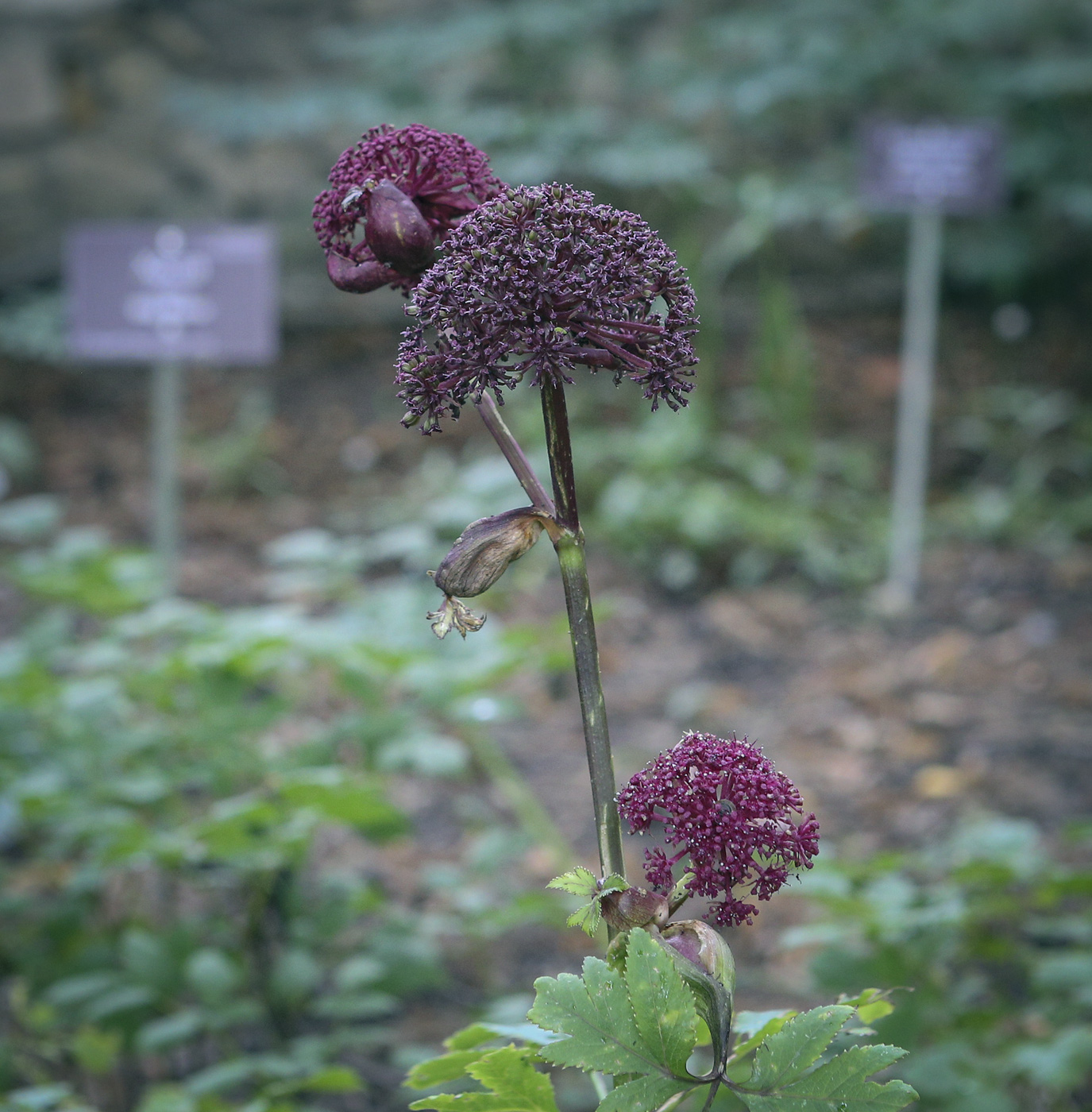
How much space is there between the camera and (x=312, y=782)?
1.76 metres

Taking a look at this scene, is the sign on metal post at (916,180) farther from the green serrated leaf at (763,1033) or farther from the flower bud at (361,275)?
the flower bud at (361,275)

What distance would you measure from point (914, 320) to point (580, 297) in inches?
184

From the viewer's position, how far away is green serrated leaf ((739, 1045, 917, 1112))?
71 centimetres

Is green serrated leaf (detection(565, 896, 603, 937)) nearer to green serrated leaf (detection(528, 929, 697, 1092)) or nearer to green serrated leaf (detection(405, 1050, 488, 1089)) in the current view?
green serrated leaf (detection(528, 929, 697, 1092))

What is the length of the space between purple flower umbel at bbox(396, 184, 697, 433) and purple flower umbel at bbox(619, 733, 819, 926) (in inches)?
8.9

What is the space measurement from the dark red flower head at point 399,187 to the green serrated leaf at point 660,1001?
1.51ft

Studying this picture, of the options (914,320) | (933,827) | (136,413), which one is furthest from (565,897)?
(136,413)

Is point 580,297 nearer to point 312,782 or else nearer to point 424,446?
point 312,782

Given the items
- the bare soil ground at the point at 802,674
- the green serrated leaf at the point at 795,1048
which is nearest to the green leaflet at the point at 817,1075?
the green serrated leaf at the point at 795,1048

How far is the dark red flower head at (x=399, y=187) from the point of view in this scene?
31.6 inches

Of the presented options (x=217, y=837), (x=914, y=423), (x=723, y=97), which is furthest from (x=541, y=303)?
(x=723, y=97)

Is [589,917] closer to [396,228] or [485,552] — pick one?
[485,552]

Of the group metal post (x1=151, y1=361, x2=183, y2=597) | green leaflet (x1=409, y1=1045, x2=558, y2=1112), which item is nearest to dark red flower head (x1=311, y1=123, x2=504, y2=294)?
green leaflet (x1=409, y1=1045, x2=558, y2=1112)

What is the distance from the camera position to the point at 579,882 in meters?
0.72
